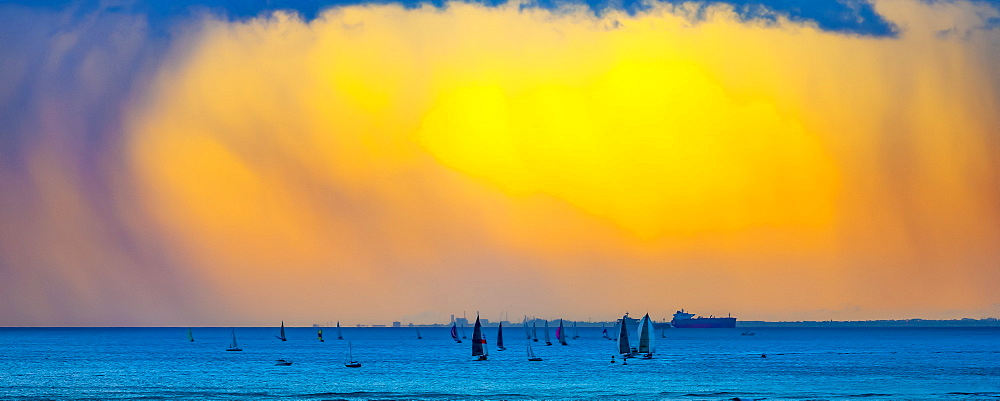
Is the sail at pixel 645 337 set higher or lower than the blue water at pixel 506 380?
higher

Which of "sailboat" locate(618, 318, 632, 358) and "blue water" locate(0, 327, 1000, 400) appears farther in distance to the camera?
"sailboat" locate(618, 318, 632, 358)

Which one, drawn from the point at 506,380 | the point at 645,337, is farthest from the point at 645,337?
the point at 506,380

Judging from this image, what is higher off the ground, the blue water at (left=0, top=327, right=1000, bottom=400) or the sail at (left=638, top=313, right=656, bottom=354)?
the sail at (left=638, top=313, right=656, bottom=354)

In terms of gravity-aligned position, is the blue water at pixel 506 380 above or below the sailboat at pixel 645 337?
below

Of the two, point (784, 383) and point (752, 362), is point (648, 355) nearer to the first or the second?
point (752, 362)

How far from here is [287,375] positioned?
152 metres

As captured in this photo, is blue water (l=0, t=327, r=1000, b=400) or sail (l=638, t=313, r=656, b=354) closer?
blue water (l=0, t=327, r=1000, b=400)

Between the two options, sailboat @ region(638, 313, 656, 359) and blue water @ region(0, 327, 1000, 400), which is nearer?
blue water @ region(0, 327, 1000, 400)

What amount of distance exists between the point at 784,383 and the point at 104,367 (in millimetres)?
96032

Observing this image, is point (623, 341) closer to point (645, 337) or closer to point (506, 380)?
point (645, 337)

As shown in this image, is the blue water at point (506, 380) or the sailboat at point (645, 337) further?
the sailboat at point (645, 337)

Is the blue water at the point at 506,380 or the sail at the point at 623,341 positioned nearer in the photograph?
the blue water at the point at 506,380

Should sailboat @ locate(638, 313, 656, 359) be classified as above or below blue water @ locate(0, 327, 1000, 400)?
above

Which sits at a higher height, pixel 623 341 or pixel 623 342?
pixel 623 341
